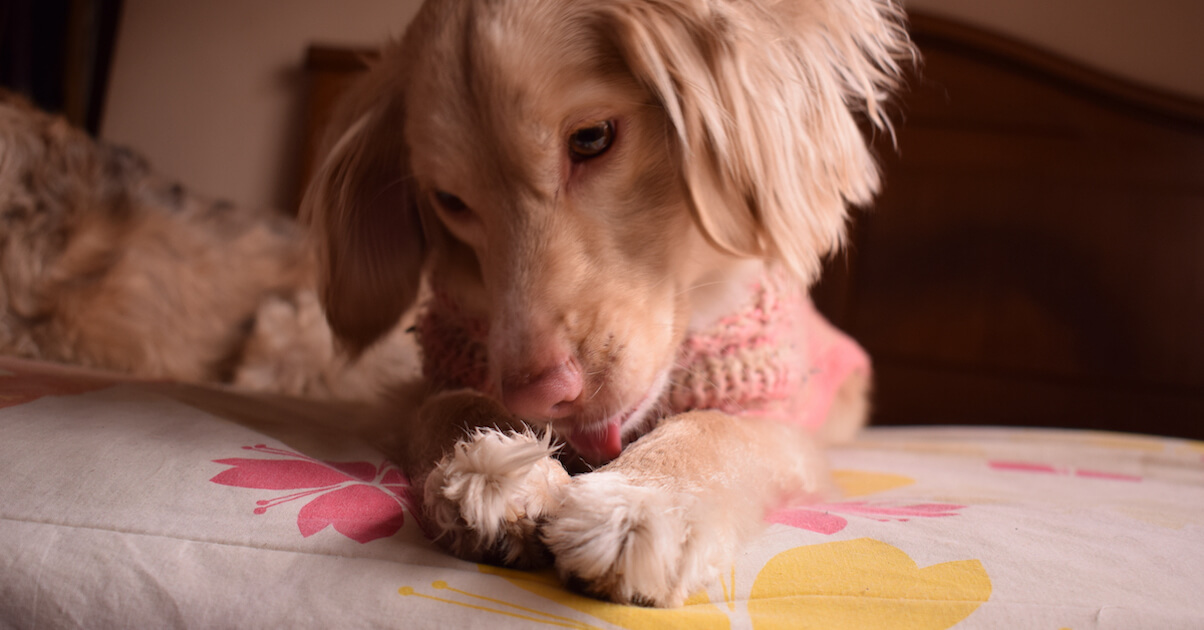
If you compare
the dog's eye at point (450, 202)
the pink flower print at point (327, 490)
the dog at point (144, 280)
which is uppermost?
the dog's eye at point (450, 202)

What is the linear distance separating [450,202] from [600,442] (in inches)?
21.2

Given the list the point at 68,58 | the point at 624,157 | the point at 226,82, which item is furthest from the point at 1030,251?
the point at 68,58

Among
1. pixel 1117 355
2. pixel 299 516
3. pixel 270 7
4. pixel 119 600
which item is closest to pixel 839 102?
pixel 299 516

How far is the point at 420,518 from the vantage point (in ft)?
2.59

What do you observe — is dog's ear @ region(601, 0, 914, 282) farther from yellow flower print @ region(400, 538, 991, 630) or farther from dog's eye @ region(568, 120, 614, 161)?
yellow flower print @ region(400, 538, 991, 630)

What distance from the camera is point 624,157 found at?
3.47ft

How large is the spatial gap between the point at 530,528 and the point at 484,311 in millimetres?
667

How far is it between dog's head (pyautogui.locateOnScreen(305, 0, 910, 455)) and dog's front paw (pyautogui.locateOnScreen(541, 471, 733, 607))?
0.23 metres

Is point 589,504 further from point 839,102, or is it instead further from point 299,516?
point 839,102

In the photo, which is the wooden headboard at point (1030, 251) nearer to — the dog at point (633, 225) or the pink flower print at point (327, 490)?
the dog at point (633, 225)

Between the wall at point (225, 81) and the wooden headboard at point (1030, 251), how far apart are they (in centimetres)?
61

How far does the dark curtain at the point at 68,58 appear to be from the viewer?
3.24 metres

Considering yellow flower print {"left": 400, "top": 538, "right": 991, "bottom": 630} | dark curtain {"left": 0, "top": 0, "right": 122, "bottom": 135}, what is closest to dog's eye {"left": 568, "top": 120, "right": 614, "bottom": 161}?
yellow flower print {"left": 400, "top": 538, "right": 991, "bottom": 630}

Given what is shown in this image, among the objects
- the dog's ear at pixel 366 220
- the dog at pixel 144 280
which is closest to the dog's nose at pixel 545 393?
the dog's ear at pixel 366 220
